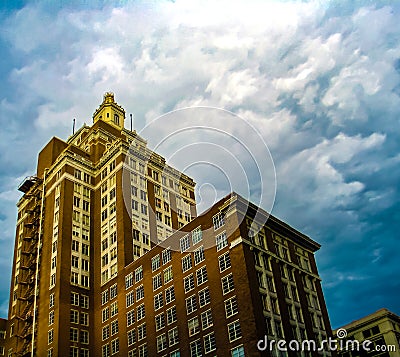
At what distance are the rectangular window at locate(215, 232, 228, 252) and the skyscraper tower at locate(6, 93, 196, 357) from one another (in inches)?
1161

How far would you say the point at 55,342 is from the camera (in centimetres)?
9175

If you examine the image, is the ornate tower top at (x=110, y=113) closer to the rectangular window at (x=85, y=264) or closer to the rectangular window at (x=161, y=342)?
the rectangular window at (x=85, y=264)

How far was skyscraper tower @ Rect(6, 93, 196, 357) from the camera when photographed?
9975 cm

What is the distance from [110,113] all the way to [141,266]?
64916 mm

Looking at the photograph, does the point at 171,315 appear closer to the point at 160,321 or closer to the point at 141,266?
the point at 160,321

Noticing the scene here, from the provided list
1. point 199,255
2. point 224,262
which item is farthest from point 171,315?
point 224,262

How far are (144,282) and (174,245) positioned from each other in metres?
10.7

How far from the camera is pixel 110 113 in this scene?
146375 mm

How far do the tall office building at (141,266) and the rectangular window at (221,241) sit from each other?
49cm

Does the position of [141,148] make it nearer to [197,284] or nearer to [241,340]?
[197,284]

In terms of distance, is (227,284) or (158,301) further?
(158,301)

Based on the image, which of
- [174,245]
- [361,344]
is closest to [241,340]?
[174,245]

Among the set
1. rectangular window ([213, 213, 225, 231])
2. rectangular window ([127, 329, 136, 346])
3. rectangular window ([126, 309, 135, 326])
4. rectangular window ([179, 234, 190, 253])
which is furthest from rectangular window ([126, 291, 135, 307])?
rectangular window ([213, 213, 225, 231])

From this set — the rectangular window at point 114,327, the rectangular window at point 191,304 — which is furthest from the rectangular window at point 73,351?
the rectangular window at point 191,304
